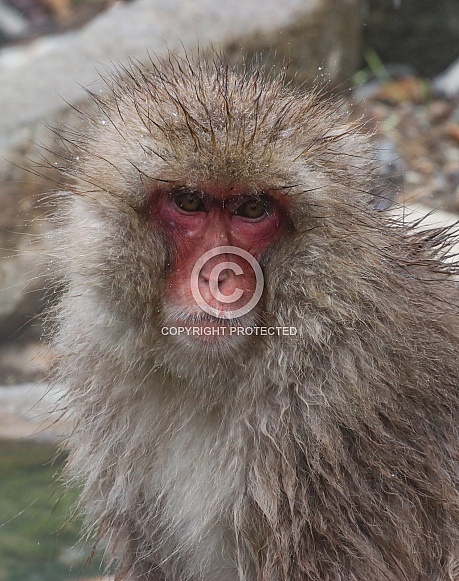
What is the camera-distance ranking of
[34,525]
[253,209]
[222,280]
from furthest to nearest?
[34,525], [253,209], [222,280]

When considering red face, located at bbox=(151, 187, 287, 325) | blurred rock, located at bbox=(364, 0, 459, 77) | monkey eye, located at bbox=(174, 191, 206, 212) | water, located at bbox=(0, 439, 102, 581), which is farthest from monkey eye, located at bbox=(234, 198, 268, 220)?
blurred rock, located at bbox=(364, 0, 459, 77)

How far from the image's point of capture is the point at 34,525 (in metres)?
4.80

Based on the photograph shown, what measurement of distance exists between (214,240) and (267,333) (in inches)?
12.4

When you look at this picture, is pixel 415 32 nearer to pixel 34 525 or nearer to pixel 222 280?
pixel 34 525

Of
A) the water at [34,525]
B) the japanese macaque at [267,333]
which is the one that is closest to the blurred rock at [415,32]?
the water at [34,525]

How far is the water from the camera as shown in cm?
446

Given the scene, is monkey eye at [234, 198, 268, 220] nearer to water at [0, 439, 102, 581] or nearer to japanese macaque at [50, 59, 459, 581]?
japanese macaque at [50, 59, 459, 581]

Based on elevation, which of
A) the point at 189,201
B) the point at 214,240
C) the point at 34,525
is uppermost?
the point at 189,201

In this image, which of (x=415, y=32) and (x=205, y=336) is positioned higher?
(x=415, y=32)

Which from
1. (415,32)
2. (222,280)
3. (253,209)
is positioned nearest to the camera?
(222,280)

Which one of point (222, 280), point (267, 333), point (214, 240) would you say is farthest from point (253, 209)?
point (267, 333)

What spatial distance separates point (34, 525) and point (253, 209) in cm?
272

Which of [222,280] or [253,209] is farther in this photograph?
[253,209]

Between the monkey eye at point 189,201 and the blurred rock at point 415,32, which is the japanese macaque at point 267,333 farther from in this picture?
the blurred rock at point 415,32
